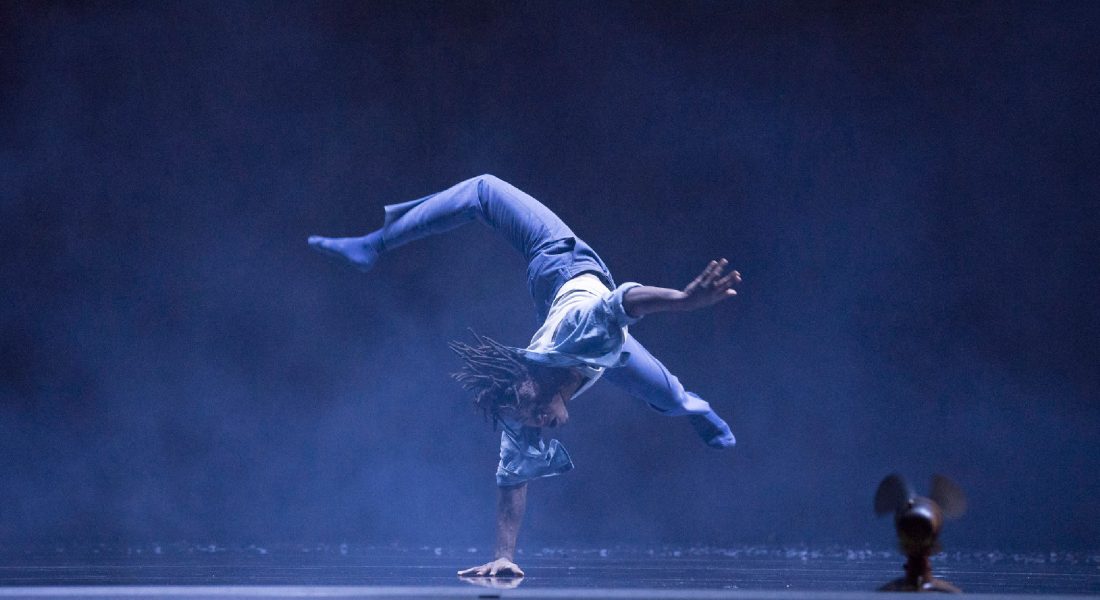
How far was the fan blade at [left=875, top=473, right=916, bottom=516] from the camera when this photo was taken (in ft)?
6.48

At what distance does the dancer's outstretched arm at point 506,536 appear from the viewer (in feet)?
8.43

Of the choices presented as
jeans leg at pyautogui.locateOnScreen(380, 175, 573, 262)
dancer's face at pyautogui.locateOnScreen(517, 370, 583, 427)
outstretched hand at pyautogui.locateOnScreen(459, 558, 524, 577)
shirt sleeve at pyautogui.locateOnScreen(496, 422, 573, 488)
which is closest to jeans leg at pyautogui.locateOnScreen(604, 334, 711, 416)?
dancer's face at pyautogui.locateOnScreen(517, 370, 583, 427)

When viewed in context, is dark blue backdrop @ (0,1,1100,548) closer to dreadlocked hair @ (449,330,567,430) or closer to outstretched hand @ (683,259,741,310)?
dreadlocked hair @ (449,330,567,430)

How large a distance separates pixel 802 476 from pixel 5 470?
12.5 feet

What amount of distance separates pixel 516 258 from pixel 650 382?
220cm

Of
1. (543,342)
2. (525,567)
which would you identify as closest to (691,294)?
(543,342)

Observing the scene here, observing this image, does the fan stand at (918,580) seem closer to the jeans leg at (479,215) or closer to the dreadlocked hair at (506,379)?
the dreadlocked hair at (506,379)

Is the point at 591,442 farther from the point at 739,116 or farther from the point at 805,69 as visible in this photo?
the point at 805,69

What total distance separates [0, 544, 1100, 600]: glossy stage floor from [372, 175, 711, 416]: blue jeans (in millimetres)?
539

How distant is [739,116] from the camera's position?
486 cm

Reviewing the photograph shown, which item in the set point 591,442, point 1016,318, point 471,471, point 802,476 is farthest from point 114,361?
point 1016,318

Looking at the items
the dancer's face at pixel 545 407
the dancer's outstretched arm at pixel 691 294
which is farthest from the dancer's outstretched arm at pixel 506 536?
the dancer's outstretched arm at pixel 691 294

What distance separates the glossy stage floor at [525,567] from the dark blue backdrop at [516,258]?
21.8 inches

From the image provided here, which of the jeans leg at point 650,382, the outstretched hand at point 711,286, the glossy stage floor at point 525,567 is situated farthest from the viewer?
the jeans leg at point 650,382
